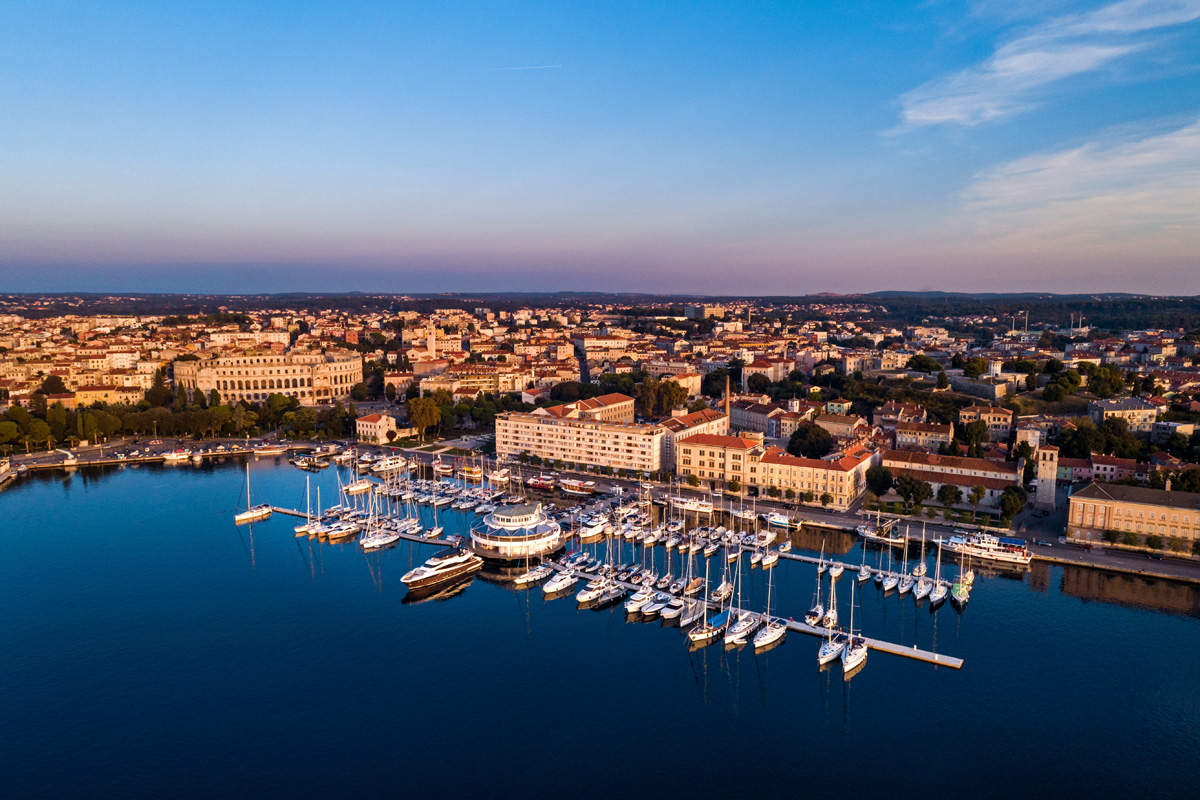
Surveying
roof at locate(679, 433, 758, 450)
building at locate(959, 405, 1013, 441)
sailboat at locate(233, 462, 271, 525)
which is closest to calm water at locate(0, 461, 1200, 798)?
sailboat at locate(233, 462, 271, 525)

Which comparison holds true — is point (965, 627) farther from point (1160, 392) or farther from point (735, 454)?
point (1160, 392)

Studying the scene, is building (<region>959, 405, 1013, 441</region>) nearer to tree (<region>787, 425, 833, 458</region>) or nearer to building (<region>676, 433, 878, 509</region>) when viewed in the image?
tree (<region>787, 425, 833, 458</region>)

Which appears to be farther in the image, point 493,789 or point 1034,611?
point 1034,611

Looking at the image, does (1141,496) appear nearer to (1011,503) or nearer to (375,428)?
(1011,503)

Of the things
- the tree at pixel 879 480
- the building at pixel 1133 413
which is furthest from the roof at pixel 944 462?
the building at pixel 1133 413

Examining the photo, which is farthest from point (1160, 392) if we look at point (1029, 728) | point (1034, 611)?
point (1029, 728)

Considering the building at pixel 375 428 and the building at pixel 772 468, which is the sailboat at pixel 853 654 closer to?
the building at pixel 772 468

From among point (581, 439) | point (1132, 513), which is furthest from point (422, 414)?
point (1132, 513)
